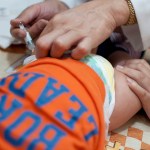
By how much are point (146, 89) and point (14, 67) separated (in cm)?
45

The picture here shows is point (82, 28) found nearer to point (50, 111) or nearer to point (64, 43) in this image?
point (64, 43)

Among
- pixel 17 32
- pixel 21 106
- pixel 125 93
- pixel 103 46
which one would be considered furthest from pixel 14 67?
pixel 21 106

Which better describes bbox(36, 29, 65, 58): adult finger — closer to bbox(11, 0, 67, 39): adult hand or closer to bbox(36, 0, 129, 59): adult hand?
bbox(36, 0, 129, 59): adult hand

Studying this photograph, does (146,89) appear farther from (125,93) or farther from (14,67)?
(14,67)

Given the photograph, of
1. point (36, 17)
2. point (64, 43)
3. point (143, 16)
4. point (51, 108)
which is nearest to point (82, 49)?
point (64, 43)

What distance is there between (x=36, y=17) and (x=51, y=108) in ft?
1.90

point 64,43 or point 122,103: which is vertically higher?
point 64,43

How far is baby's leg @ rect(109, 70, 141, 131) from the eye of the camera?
29.4 inches

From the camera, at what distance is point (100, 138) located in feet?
1.81

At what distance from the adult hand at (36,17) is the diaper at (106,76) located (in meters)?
0.29

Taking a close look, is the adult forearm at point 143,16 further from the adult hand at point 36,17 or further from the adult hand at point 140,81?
the adult hand at point 36,17

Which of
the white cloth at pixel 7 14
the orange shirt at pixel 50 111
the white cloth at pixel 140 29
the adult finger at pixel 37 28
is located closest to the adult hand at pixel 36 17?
the adult finger at pixel 37 28

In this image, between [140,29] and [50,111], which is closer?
[50,111]

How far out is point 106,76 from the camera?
2.25 feet
